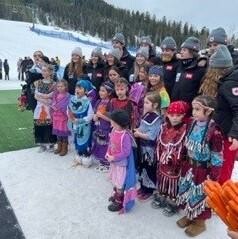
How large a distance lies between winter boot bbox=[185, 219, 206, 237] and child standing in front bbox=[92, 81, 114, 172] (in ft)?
5.66

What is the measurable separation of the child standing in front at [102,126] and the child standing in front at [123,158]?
82cm

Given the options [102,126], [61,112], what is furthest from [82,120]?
[61,112]

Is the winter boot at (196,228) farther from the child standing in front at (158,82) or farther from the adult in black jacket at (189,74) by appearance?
the adult in black jacket at (189,74)

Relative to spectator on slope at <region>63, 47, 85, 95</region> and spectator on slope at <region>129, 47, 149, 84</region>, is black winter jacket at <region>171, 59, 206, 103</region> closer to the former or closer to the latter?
spectator on slope at <region>129, 47, 149, 84</region>

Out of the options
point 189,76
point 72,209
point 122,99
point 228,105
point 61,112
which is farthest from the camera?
point 61,112

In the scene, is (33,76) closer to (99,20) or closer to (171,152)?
(171,152)

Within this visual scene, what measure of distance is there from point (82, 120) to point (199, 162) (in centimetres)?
200

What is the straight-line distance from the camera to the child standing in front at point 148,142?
3.98 meters

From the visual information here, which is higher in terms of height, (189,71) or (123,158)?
(189,71)

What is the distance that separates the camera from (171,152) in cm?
368

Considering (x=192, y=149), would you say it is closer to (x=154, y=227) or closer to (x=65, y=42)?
(x=154, y=227)

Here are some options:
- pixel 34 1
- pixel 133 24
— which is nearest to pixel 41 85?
pixel 133 24

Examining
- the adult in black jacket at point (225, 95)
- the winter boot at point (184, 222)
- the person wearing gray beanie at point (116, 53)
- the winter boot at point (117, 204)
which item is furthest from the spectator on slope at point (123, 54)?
the winter boot at point (184, 222)

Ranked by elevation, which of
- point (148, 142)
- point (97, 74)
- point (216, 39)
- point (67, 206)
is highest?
point (216, 39)
